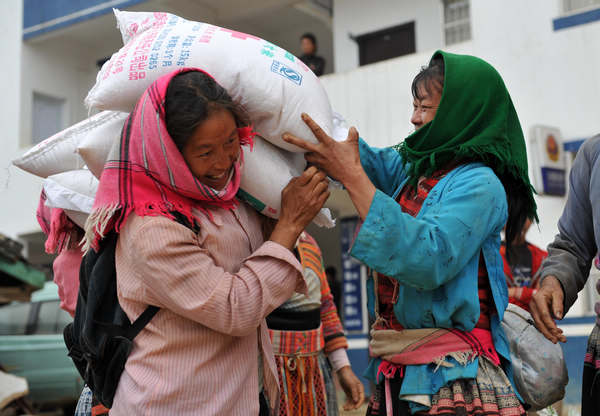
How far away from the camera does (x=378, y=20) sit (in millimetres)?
11055

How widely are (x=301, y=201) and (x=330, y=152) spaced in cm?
16

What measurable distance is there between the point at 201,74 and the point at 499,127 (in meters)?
Answer: 0.87

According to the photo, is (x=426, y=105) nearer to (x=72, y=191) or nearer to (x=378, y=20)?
(x=72, y=191)

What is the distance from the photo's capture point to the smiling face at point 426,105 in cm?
212

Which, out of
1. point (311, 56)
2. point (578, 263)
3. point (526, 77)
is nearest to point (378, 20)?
point (311, 56)

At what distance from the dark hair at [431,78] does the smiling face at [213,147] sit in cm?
64

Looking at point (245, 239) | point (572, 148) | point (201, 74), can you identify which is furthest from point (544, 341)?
point (572, 148)

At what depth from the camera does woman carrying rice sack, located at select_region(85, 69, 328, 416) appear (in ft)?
5.74

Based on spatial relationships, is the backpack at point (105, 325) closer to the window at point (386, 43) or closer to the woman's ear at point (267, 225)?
the woman's ear at point (267, 225)

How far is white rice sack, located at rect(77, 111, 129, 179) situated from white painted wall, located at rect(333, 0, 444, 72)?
9.05m

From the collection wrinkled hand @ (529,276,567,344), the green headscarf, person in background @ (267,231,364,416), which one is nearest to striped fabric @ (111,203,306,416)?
the green headscarf

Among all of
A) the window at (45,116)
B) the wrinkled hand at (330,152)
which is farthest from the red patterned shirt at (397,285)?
the window at (45,116)

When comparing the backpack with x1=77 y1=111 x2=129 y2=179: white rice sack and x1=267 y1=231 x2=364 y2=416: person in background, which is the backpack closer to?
x1=77 y1=111 x2=129 y2=179: white rice sack

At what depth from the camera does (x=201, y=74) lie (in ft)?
6.08
